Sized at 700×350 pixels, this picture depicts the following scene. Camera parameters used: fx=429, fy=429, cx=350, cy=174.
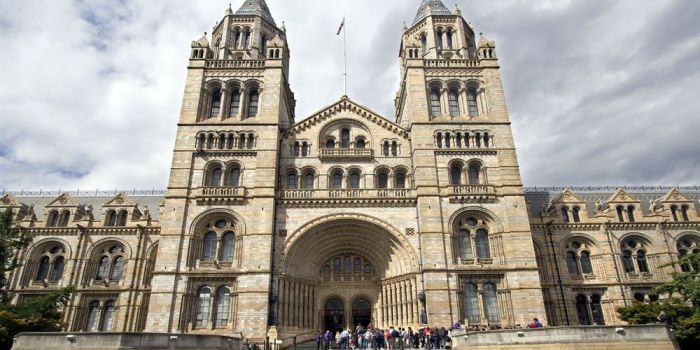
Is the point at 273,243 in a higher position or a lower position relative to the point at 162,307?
higher

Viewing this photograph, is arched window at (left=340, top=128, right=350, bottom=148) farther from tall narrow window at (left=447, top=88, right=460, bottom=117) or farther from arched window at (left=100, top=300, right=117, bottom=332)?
arched window at (left=100, top=300, right=117, bottom=332)

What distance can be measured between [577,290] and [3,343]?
3824 centimetres

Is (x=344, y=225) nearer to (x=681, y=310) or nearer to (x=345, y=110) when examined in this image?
(x=345, y=110)

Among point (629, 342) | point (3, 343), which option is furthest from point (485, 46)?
point (3, 343)

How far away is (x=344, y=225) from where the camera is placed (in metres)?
31.0

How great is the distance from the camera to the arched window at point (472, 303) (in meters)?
27.9

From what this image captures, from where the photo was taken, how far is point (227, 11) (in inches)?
1542

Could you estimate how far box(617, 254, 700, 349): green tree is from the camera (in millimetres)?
24672

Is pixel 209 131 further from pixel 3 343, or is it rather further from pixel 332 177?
pixel 3 343

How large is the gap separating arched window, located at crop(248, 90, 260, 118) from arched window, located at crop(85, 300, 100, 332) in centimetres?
1970

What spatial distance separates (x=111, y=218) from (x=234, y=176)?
14000mm

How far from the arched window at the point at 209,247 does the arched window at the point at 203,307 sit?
214 centimetres

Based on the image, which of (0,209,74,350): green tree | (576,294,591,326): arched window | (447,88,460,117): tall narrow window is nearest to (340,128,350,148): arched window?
(447,88,460,117): tall narrow window

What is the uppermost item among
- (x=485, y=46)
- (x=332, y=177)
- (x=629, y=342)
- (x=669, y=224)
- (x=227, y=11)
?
(x=227, y=11)
